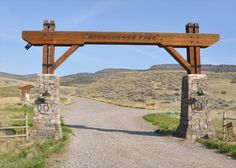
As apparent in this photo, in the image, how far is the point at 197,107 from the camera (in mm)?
16484

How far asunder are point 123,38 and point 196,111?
4757 mm

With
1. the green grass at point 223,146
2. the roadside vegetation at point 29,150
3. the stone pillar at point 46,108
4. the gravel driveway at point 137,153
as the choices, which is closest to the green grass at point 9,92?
the gravel driveway at point 137,153

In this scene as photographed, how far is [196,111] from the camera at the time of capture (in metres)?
16.5

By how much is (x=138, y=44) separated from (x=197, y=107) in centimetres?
401

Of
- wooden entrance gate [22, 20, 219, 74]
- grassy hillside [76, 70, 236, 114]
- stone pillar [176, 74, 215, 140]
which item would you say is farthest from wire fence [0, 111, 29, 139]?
grassy hillside [76, 70, 236, 114]

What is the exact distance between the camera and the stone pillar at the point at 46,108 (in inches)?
619

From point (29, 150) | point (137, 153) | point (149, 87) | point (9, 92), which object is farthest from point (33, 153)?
point (149, 87)

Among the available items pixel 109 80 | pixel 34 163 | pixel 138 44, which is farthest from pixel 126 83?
pixel 34 163

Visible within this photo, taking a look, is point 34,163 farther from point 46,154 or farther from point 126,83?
point 126,83

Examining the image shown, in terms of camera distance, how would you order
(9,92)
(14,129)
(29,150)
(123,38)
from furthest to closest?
(9,92) → (14,129) → (123,38) → (29,150)

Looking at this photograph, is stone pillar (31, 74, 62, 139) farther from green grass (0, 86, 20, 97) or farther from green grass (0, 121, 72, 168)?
green grass (0, 86, 20, 97)

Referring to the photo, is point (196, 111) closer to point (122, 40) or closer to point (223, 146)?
point (223, 146)

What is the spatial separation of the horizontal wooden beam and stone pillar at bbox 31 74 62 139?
168 cm

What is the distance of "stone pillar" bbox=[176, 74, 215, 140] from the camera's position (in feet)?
53.6
